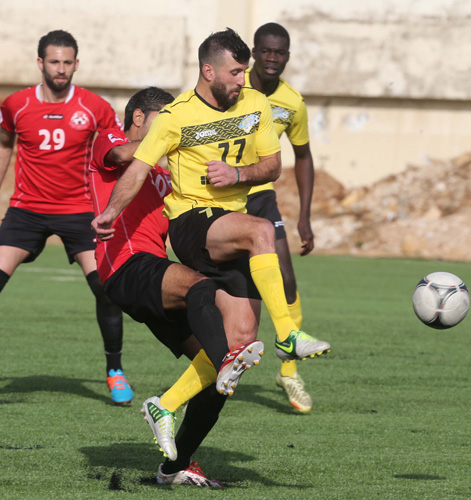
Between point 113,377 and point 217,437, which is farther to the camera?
point 113,377

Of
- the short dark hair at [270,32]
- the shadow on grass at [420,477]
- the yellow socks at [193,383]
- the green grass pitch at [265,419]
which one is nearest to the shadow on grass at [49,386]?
the green grass pitch at [265,419]

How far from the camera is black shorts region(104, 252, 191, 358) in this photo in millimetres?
4527

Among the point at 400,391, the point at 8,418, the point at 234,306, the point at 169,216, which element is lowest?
the point at 400,391

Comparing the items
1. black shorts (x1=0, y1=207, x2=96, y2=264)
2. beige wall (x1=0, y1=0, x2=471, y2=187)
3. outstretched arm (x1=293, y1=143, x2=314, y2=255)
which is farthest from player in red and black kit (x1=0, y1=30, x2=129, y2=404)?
beige wall (x1=0, y1=0, x2=471, y2=187)

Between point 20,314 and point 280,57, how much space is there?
5.30 m

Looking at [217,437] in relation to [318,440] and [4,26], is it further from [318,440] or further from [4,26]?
[4,26]

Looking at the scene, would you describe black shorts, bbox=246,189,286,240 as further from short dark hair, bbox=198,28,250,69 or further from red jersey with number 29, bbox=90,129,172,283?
short dark hair, bbox=198,28,250,69

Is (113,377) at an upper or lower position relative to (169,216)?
lower

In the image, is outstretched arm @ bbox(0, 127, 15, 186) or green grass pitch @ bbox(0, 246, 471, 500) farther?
outstretched arm @ bbox(0, 127, 15, 186)

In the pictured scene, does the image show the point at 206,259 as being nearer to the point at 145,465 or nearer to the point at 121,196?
the point at 121,196

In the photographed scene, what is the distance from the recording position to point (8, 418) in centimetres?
599

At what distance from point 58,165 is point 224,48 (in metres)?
2.60

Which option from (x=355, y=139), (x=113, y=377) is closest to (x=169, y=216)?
(x=113, y=377)

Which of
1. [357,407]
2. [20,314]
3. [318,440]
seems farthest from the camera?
[20,314]
